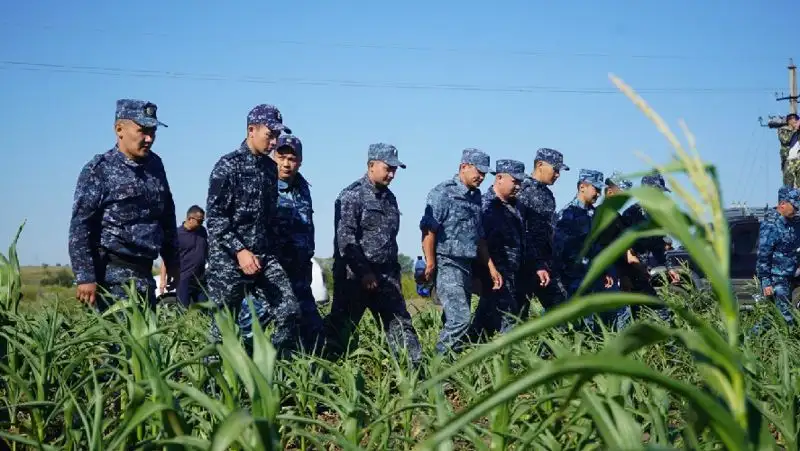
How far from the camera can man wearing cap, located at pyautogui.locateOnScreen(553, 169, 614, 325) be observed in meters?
10.1

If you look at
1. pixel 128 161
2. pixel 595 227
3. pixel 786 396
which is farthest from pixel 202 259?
pixel 595 227

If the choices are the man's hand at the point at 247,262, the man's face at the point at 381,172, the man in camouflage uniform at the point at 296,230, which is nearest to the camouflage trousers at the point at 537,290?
the man's face at the point at 381,172

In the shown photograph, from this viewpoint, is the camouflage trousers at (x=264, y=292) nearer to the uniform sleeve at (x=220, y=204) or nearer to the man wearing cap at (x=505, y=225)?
the uniform sleeve at (x=220, y=204)

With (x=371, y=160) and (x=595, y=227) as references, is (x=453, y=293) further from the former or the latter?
(x=595, y=227)

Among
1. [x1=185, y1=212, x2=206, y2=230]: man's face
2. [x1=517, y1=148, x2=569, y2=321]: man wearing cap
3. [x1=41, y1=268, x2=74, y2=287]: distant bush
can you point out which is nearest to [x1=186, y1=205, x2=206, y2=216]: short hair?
[x1=185, y1=212, x2=206, y2=230]: man's face

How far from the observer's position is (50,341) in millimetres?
4523

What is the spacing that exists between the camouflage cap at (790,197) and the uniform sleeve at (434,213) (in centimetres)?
421

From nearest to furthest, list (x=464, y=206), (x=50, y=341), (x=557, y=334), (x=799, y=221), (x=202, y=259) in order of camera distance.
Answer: (x=50, y=341) < (x=557, y=334) < (x=464, y=206) < (x=799, y=221) < (x=202, y=259)

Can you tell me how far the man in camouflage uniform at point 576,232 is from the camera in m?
10.1

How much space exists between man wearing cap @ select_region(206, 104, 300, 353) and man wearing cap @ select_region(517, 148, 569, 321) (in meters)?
3.51

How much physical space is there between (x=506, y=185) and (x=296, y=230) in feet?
8.46

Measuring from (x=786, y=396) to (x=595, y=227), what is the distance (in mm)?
2511

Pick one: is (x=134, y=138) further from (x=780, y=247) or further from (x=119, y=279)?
(x=780, y=247)

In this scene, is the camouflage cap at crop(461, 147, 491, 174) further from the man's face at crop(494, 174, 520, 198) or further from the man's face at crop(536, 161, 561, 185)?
the man's face at crop(536, 161, 561, 185)
